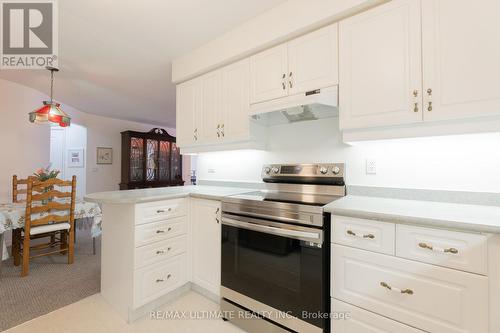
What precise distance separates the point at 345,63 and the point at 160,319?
2.32 m

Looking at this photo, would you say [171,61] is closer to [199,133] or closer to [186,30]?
[186,30]

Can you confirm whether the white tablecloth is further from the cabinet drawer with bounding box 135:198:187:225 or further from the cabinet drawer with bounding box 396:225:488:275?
the cabinet drawer with bounding box 396:225:488:275

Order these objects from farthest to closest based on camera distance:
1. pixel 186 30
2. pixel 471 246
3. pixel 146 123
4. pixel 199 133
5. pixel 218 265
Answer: pixel 146 123 → pixel 199 133 → pixel 186 30 → pixel 218 265 → pixel 471 246

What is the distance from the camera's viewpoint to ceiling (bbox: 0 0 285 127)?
5.71 ft

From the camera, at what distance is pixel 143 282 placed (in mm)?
1783

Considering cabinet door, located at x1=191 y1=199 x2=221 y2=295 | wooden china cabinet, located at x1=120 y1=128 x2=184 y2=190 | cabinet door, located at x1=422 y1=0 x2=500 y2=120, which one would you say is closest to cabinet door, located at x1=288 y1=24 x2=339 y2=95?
cabinet door, located at x1=422 y1=0 x2=500 y2=120

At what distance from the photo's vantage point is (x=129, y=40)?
2160mm

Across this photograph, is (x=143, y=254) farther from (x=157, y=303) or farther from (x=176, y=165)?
(x=176, y=165)

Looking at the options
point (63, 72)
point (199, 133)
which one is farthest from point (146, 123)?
point (199, 133)

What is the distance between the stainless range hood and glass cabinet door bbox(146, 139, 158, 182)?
4.12 metres

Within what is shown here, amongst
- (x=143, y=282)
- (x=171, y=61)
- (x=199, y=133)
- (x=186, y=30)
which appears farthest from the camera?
(x=171, y=61)

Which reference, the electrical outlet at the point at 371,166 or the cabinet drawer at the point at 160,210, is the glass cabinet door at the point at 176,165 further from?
the electrical outlet at the point at 371,166

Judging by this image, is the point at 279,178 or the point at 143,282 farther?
the point at 279,178

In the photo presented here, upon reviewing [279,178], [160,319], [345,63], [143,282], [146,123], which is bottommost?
[160,319]
